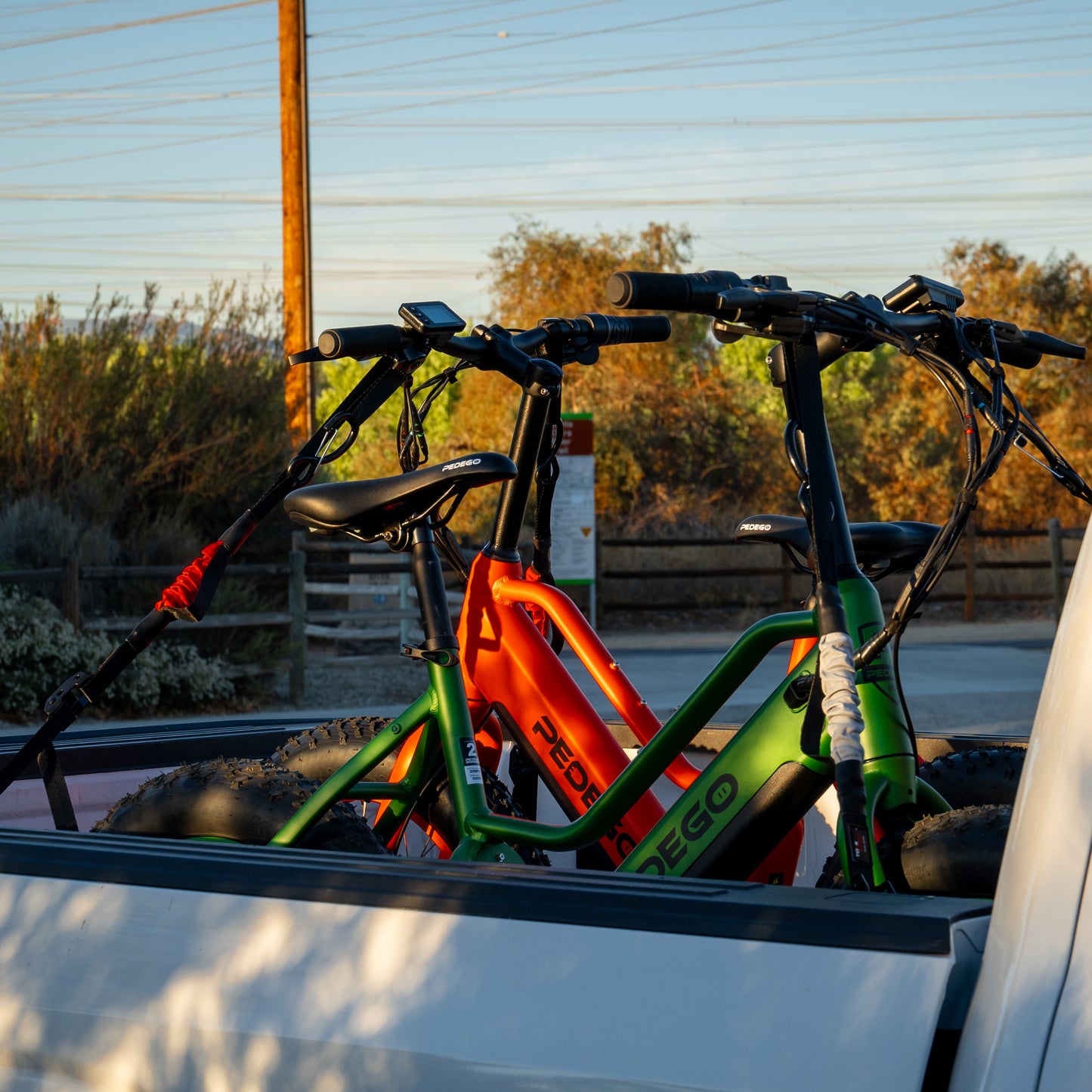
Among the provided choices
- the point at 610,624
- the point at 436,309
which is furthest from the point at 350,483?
the point at 610,624

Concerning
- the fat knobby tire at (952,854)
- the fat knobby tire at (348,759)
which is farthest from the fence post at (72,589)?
the fat knobby tire at (952,854)

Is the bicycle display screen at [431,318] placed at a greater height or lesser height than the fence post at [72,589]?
greater

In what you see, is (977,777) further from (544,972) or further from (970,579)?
(970,579)

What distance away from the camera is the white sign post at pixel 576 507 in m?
14.2

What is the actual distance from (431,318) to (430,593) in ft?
1.54

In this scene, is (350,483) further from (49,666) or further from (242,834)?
(49,666)

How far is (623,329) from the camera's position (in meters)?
2.98

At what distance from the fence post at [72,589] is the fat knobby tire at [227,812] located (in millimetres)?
9077

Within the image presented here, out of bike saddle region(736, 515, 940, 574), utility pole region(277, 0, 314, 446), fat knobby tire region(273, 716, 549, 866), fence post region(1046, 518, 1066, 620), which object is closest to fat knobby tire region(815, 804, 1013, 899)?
bike saddle region(736, 515, 940, 574)

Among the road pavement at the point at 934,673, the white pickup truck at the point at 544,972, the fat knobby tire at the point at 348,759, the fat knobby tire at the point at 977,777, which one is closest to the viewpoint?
the white pickup truck at the point at 544,972

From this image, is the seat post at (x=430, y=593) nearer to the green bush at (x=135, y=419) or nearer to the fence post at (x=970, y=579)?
the green bush at (x=135, y=419)

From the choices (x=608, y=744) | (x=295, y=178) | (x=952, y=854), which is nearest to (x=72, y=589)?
(x=295, y=178)

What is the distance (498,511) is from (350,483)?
0.64m

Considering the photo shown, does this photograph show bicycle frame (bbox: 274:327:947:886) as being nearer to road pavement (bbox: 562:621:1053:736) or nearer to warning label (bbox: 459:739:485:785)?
warning label (bbox: 459:739:485:785)
